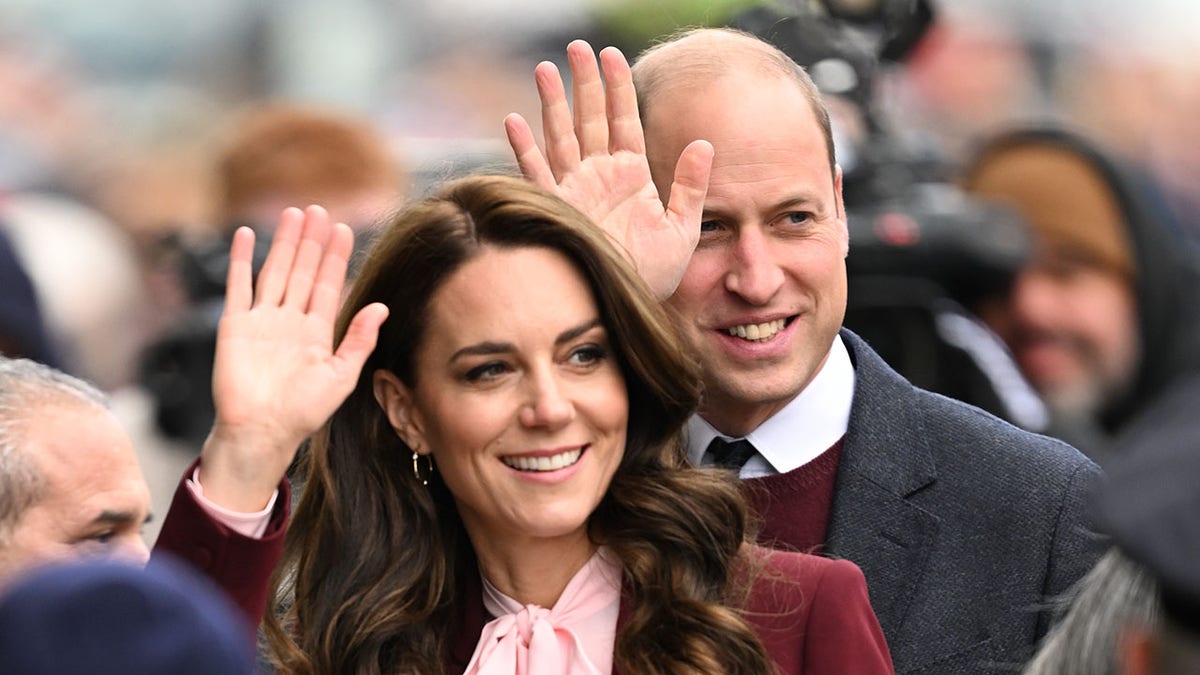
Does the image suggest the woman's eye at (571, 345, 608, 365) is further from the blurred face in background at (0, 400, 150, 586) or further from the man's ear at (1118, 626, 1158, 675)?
the man's ear at (1118, 626, 1158, 675)

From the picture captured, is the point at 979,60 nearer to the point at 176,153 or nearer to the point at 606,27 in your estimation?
the point at 606,27

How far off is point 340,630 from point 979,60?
24.4 feet

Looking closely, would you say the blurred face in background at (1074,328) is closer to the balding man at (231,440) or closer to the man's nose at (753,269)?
the man's nose at (753,269)

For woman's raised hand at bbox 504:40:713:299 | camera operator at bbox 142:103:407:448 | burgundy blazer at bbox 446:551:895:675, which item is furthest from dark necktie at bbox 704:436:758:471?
camera operator at bbox 142:103:407:448

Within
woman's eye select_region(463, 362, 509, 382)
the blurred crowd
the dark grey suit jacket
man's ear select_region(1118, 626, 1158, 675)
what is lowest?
the blurred crowd

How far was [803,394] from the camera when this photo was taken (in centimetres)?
376

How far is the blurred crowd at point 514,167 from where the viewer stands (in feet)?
15.9

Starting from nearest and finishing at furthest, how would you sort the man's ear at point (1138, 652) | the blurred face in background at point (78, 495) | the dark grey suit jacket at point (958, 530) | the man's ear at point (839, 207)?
the man's ear at point (1138, 652) → the blurred face in background at point (78, 495) → the dark grey suit jacket at point (958, 530) → the man's ear at point (839, 207)

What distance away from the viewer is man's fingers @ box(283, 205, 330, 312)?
3.20m

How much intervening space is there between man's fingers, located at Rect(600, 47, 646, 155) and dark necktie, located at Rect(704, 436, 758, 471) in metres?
0.47

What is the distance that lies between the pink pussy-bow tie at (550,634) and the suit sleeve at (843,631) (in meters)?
0.28

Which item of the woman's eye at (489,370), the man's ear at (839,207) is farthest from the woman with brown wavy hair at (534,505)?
the man's ear at (839,207)

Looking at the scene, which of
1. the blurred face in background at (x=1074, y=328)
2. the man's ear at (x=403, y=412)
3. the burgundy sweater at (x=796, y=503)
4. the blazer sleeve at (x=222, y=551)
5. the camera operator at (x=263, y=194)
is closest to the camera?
the blazer sleeve at (x=222, y=551)

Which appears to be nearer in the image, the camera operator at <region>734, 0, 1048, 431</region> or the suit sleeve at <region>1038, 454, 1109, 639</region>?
the suit sleeve at <region>1038, 454, 1109, 639</region>
